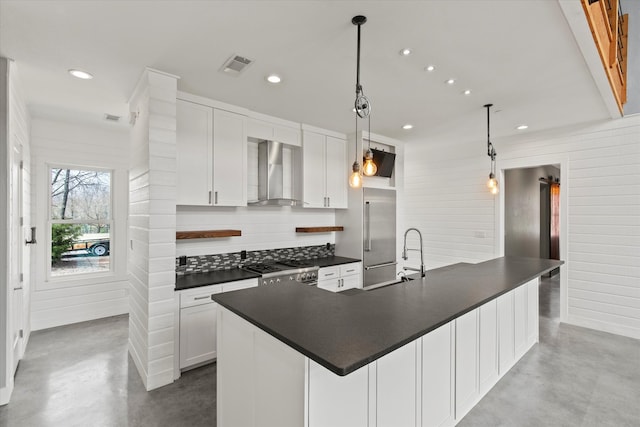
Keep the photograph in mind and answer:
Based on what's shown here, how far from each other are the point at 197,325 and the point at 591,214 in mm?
4992

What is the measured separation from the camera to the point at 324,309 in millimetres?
1751

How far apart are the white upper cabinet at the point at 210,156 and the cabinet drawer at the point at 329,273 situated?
52.1 inches

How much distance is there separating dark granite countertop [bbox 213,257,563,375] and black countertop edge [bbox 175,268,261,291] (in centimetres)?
98

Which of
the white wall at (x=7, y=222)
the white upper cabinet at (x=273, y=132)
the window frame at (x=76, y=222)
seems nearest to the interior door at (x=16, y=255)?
the white wall at (x=7, y=222)

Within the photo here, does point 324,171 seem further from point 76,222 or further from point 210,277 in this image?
point 76,222

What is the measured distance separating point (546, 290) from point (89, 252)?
810 centimetres

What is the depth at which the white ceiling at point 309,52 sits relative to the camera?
1.86 meters

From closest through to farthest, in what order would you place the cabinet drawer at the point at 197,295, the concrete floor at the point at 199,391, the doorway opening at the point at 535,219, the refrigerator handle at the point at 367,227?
the concrete floor at the point at 199,391 < the cabinet drawer at the point at 197,295 < the refrigerator handle at the point at 367,227 < the doorway opening at the point at 535,219

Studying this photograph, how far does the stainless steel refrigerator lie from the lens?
453cm

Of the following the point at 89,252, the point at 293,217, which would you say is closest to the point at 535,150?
the point at 293,217

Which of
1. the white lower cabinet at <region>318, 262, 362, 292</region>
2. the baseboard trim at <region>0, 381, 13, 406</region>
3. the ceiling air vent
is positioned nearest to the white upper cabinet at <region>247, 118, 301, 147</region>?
the ceiling air vent

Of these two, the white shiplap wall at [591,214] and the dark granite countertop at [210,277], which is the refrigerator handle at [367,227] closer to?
the dark granite countertop at [210,277]

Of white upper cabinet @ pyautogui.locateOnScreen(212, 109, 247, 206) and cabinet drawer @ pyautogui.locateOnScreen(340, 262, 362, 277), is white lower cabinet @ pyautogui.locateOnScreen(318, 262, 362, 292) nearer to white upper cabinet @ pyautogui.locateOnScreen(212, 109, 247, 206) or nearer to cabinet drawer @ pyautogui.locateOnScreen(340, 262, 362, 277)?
cabinet drawer @ pyautogui.locateOnScreen(340, 262, 362, 277)

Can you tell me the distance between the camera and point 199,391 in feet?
8.57
